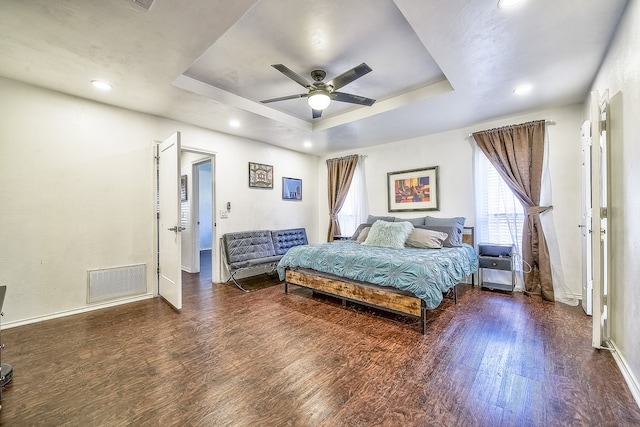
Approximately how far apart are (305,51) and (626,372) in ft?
11.4

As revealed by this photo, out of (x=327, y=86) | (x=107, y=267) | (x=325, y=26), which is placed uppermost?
(x=325, y=26)

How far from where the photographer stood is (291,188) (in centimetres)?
552

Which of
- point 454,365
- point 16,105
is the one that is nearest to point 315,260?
point 454,365

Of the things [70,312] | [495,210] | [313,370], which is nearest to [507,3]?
[313,370]

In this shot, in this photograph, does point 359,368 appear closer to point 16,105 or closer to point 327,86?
point 327,86

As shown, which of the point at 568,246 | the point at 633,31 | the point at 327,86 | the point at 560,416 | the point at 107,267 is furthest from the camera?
the point at 568,246

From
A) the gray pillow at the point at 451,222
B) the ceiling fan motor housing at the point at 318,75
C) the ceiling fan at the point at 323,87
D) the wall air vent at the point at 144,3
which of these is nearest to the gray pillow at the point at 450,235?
the gray pillow at the point at 451,222

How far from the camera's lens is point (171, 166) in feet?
10.6

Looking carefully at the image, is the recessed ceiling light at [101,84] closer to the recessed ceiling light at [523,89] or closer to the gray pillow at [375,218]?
the gray pillow at [375,218]

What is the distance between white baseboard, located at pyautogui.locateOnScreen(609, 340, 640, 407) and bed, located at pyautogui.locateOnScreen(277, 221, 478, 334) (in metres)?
1.18

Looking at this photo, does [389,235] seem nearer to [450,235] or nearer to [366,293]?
[450,235]

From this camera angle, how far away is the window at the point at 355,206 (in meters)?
5.36

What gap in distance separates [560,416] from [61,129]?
16.3 feet

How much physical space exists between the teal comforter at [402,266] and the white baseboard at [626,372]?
3.90ft
